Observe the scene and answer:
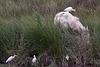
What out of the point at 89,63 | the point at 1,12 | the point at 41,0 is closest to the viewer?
the point at 89,63

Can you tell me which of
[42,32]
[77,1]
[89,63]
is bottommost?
[89,63]

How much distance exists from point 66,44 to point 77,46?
0.95ft

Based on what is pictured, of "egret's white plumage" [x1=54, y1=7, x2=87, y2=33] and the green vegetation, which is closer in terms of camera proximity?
the green vegetation

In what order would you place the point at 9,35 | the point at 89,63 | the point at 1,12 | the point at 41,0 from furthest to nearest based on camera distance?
the point at 41,0
the point at 1,12
the point at 9,35
the point at 89,63

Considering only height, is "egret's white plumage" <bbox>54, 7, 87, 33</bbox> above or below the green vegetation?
above

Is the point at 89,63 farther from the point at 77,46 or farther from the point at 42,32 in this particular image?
the point at 42,32

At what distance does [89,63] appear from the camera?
458 centimetres

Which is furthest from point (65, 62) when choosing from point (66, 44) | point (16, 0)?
point (16, 0)

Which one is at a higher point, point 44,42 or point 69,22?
point 69,22

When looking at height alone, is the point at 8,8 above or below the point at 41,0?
below

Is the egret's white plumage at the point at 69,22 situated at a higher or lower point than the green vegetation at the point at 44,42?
higher

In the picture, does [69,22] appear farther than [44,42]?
Yes

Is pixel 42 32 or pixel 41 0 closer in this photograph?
pixel 42 32

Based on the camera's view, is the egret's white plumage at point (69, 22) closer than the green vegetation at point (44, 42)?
No
